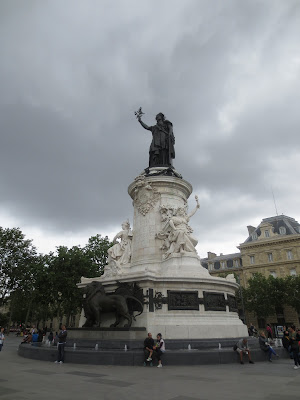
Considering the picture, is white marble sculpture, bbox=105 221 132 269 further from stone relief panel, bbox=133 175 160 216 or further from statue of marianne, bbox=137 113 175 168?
statue of marianne, bbox=137 113 175 168

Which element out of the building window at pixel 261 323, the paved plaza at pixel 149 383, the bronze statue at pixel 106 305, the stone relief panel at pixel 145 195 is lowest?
the paved plaza at pixel 149 383

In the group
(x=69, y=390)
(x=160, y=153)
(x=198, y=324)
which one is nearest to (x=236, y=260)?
(x=160, y=153)

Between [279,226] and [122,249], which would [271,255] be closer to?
[279,226]

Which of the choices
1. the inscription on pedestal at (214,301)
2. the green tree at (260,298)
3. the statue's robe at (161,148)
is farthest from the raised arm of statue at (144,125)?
the green tree at (260,298)

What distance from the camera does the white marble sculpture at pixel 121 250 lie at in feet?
65.0

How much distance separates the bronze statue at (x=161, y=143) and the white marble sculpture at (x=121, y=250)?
5.93 m

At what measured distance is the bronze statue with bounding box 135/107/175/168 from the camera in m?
23.8

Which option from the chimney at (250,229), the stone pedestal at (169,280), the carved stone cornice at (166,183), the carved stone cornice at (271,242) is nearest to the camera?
the stone pedestal at (169,280)

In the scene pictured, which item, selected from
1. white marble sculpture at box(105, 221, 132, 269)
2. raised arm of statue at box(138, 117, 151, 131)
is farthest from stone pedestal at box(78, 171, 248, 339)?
raised arm of statue at box(138, 117, 151, 131)

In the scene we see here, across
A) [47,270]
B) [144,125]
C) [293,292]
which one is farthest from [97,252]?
[293,292]

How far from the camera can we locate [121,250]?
2039cm

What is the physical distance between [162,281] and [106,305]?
3.04 meters

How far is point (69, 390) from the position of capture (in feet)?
23.6

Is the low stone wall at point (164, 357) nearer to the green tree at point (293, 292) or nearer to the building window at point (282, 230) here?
A: the green tree at point (293, 292)
